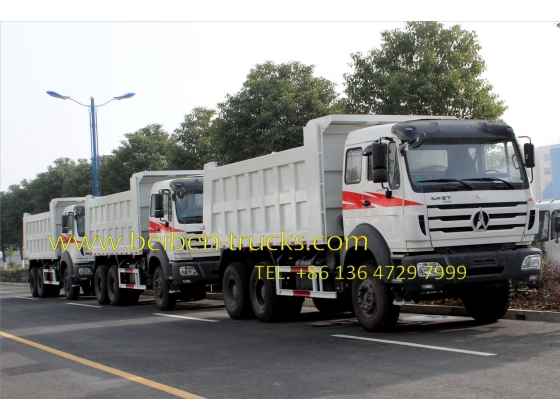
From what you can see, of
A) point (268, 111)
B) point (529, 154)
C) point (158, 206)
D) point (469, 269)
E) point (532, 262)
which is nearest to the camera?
point (469, 269)

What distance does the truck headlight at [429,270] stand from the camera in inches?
403

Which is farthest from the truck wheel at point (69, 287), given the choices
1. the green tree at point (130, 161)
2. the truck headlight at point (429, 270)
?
the truck headlight at point (429, 270)

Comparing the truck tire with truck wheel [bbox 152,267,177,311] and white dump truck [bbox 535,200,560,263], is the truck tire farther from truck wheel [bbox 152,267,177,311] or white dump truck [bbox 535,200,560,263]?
white dump truck [bbox 535,200,560,263]

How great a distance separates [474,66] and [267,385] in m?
14.5

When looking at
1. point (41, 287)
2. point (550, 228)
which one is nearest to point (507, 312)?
point (550, 228)

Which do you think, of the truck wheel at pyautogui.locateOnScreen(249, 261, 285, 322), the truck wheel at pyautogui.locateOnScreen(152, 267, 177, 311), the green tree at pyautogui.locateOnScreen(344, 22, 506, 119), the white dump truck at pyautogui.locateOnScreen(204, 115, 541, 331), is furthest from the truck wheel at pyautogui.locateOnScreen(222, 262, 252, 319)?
the green tree at pyautogui.locateOnScreen(344, 22, 506, 119)

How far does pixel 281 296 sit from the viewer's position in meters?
13.7

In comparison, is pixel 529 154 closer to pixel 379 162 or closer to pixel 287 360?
pixel 379 162

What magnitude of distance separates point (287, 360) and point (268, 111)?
14822 millimetres

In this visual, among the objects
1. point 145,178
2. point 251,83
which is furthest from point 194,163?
point 145,178

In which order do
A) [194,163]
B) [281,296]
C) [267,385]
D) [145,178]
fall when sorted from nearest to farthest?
[267,385]
[281,296]
[145,178]
[194,163]

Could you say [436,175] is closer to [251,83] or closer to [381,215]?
[381,215]

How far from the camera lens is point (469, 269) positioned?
10.4 m

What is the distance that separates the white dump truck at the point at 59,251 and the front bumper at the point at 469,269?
14896 millimetres
